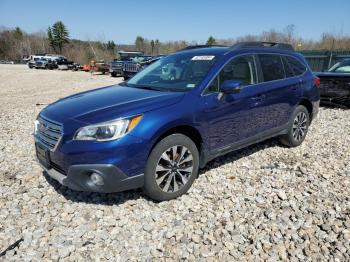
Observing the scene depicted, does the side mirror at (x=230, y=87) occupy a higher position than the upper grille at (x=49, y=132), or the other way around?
the side mirror at (x=230, y=87)

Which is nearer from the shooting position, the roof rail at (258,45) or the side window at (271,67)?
the roof rail at (258,45)

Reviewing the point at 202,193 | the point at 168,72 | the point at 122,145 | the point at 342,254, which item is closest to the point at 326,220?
the point at 342,254

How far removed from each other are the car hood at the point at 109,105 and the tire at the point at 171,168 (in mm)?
446

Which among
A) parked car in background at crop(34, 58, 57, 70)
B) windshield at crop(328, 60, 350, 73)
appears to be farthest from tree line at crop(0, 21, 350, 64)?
windshield at crop(328, 60, 350, 73)

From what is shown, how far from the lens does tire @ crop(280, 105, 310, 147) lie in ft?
17.8

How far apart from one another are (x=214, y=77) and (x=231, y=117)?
1.88 ft

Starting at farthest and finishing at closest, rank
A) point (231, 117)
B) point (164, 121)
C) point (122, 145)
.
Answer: point (231, 117) → point (164, 121) → point (122, 145)

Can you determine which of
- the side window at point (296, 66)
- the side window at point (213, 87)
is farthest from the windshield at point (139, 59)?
the side window at point (213, 87)

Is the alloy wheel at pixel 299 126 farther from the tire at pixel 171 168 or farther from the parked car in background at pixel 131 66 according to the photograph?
the parked car in background at pixel 131 66

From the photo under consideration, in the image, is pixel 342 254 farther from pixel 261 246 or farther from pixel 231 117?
pixel 231 117

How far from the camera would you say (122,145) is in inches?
122

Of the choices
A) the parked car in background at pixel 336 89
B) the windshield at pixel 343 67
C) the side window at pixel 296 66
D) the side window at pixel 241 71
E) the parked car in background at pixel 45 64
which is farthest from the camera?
the parked car in background at pixel 45 64

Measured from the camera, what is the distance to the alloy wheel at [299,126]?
5.52 metres

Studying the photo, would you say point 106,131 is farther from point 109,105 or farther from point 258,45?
point 258,45
